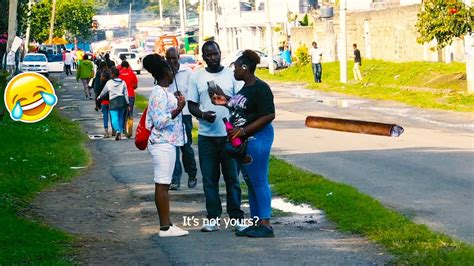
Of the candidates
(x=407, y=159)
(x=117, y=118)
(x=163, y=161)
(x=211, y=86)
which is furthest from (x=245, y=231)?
(x=117, y=118)

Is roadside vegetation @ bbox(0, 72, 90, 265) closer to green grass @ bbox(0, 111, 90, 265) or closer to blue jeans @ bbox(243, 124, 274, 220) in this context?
green grass @ bbox(0, 111, 90, 265)

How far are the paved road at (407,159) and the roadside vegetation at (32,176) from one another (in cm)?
363

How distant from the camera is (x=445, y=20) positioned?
108 ft

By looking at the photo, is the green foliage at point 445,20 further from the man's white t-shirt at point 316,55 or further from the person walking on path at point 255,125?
the person walking on path at point 255,125

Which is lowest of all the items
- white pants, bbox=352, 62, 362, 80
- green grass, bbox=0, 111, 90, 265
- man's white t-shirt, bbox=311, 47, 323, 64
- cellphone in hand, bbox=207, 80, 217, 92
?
white pants, bbox=352, 62, 362, 80

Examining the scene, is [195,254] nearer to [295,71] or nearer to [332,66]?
[332,66]

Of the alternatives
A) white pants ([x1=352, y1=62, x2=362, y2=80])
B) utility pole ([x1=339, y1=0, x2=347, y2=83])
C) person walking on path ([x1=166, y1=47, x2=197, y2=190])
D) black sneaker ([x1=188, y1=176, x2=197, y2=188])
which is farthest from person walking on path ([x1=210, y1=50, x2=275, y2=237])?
→ white pants ([x1=352, y1=62, x2=362, y2=80])

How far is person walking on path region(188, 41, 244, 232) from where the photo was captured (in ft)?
36.8

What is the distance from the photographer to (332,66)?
55.2 m

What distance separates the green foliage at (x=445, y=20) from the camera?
3253 cm

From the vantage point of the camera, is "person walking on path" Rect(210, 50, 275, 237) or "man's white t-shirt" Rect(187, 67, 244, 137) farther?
"man's white t-shirt" Rect(187, 67, 244, 137)

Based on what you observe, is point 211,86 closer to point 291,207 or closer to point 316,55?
point 291,207

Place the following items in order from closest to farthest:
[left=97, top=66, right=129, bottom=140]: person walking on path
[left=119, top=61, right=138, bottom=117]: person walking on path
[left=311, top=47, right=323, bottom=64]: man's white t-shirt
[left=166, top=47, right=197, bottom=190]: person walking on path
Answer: [left=166, top=47, right=197, bottom=190]: person walking on path → [left=97, top=66, right=129, bottom=140]: person walking on path → [left=119, top=61, right=138, bottom=117]: person walking on path → [left=311, top=47, right=323, bottom=64]: man's white t-shirt

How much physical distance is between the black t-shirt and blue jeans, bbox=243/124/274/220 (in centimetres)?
16
